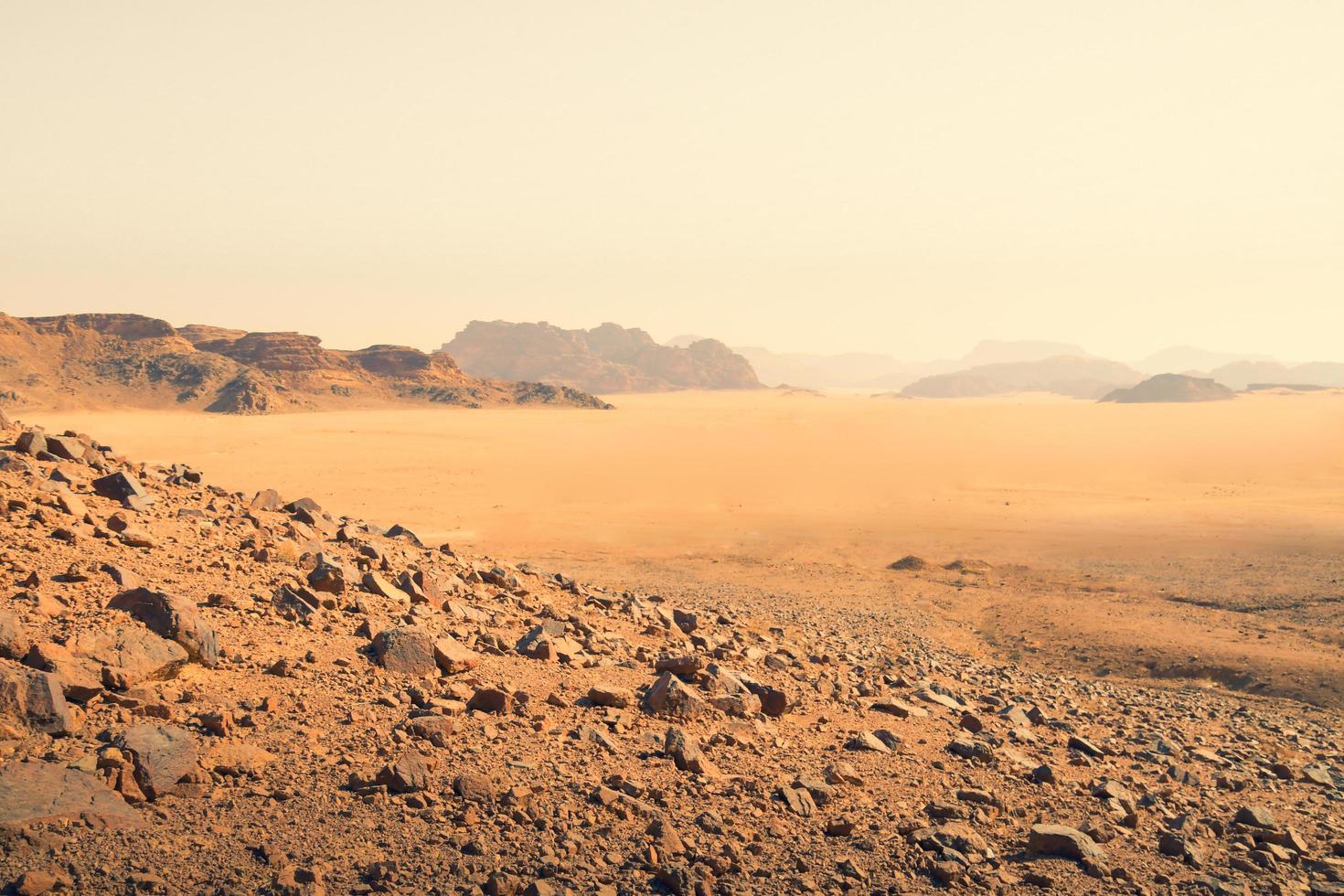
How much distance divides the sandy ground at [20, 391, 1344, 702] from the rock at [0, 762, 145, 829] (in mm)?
10934

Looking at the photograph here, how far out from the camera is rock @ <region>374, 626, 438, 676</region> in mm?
6625

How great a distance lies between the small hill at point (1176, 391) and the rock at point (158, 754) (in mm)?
116815

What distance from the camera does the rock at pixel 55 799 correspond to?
4148 mm

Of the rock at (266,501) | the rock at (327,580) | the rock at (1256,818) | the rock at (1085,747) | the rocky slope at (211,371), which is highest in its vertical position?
the rocky slope at (211,371)

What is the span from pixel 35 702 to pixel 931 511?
25442mm

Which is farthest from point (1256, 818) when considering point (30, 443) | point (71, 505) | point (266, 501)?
point (30, 443)

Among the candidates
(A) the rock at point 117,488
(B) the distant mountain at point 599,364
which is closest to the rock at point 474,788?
(A) the rock at point 117,488

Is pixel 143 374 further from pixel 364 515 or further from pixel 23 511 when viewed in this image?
pixel 23 511

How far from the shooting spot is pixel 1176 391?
11150 centimetres

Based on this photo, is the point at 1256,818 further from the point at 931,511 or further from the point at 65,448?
the point at 931,511

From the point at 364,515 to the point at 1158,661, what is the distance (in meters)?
20.3

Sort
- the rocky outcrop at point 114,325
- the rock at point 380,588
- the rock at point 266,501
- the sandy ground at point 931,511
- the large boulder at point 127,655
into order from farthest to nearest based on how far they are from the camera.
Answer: the rocky outcrop at point 114,325 < the sandy ground at point 931,511 < the rock at point 266,501 < the rock at point 380,588 < the large boulder at point 127,655

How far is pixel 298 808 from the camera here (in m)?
4.66

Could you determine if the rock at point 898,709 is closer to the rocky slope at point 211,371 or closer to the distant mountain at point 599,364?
the rocky slope at point 211,371
